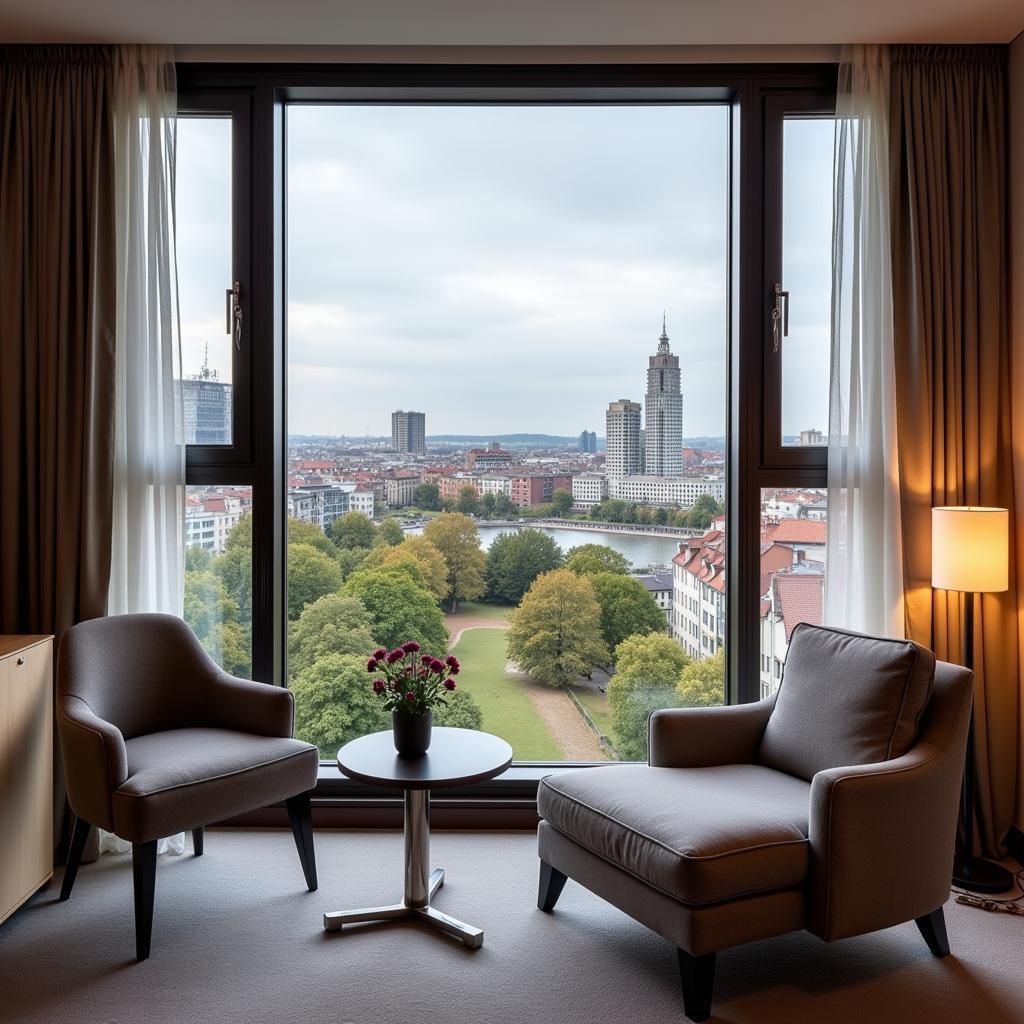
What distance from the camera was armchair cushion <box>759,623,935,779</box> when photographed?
2.40m

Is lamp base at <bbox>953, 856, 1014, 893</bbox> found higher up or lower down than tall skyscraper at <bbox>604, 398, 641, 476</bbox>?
lower down

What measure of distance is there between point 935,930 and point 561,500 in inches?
78.2

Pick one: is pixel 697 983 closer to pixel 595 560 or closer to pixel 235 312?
pixel 595 560

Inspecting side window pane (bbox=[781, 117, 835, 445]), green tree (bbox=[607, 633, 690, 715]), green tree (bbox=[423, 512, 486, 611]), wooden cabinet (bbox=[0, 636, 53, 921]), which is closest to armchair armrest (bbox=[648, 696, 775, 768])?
green tree (bbox=[607, 633, 690, 715])

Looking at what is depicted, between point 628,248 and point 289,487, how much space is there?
5.68 feet

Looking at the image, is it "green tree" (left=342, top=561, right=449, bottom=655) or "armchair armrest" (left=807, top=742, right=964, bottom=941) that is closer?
"armchair armrest" (left=807, top=742, right=964, bottom=941)

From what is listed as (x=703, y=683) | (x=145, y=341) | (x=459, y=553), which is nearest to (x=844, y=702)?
(x=703, y=683)

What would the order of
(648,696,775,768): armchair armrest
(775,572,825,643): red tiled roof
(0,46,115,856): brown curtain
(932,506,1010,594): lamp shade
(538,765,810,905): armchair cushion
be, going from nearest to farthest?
(538,765,810,905): armchair cushion → (648,696,775,768): armchair armrest → (932,506,1010,594): lamp shade → (0,46,115,856): brown curtain → (775,572,825,643): red tiled roof

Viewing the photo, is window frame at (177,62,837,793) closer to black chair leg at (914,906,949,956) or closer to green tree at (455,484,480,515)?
green tree at (455,484,480,515)

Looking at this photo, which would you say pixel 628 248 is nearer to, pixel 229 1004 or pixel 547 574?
pixel 547 574

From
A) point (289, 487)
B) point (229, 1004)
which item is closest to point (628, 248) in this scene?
point (289, 487)

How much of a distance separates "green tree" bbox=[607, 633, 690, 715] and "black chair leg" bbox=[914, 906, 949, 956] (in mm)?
1282

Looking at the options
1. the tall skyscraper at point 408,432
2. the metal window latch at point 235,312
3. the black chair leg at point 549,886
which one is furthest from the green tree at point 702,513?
the metal window latch at point 235,312

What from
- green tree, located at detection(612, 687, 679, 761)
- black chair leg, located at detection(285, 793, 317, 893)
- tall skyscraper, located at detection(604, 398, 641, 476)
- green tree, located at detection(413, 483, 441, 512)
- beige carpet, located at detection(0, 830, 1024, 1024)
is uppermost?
tall skyscraper, located at detection(604, 398, 641, 476)
